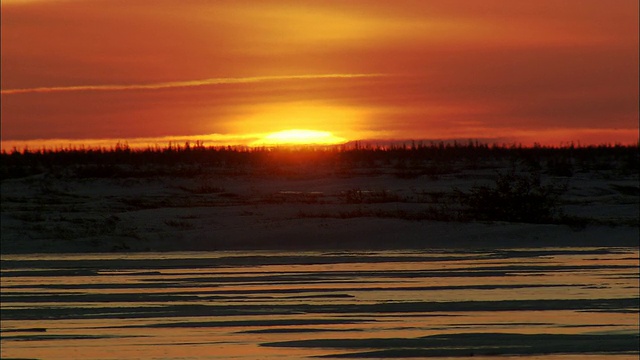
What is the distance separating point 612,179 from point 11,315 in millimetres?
27532

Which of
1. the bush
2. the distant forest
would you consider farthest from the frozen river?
the distant forest

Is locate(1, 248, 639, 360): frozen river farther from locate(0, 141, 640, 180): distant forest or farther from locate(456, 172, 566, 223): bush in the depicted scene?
locate(0, 141, 640, 180): distant forest

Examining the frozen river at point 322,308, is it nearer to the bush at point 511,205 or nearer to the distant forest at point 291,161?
the bush at point 511,205

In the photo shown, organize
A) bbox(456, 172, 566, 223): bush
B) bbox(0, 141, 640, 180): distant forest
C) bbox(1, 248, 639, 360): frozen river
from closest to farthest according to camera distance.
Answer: bbox(1, 248, 639, 360): frozen river < bbox(456, 172, 566, 223): bush < bbox(0, 141, 640, 180): distant forest

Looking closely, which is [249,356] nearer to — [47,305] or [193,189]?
[47,305]

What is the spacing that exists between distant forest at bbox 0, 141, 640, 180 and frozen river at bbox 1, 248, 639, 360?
21.6m

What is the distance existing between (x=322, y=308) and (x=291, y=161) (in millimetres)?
39347

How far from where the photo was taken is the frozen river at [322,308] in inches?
326

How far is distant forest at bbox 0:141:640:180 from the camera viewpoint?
39094mm

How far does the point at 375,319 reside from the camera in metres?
9.62

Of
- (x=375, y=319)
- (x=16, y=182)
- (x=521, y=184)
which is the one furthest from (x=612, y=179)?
(x=375, y=319)

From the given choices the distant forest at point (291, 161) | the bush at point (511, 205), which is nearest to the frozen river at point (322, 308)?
the bush at point (511, 205)

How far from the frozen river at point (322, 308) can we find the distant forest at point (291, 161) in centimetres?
2157

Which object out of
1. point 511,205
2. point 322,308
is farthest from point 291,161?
point 322,308
